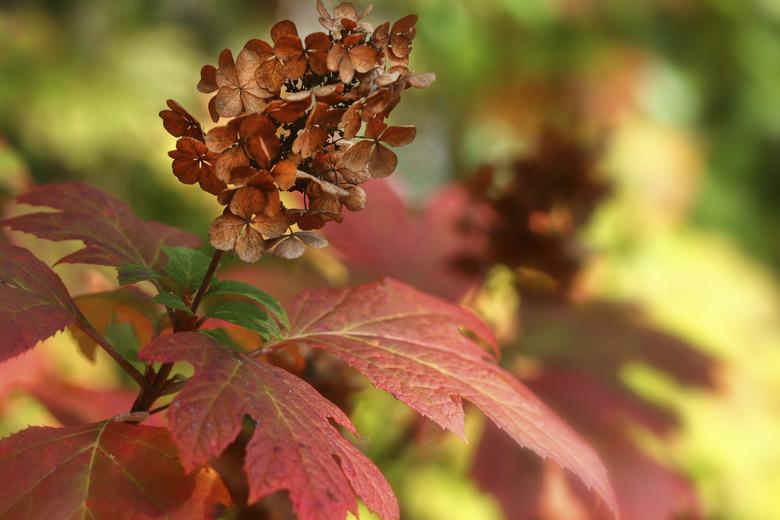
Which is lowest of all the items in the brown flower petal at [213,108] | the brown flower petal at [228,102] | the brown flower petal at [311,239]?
the brown flower petal at [311,239]

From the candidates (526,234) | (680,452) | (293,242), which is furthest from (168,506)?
(680,452)

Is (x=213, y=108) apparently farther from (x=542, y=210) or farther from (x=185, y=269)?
(x=542, y=210)

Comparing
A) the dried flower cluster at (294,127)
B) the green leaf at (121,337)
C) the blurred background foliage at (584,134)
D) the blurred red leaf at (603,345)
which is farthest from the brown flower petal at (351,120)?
the blurred red leaf at (603,345)

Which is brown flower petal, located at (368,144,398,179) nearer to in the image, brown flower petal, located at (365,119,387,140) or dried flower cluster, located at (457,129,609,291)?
brown flower petal, located at (365,119,387,140)

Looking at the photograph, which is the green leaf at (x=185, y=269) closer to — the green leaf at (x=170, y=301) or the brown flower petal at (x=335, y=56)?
the green leaf at (x=170, y=301)

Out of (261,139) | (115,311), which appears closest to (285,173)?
(261,139)

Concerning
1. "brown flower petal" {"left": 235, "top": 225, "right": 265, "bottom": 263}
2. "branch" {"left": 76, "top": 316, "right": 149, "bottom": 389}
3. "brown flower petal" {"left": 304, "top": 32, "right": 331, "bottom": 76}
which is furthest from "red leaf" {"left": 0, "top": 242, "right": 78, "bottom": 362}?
"brown flower petal" {"left": 304, "top": 32, "right": 331, "bottom": 76}

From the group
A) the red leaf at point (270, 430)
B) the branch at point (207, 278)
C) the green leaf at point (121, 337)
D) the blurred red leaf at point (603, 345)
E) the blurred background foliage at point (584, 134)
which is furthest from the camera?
the blurred background foliage at point (584, 134)
